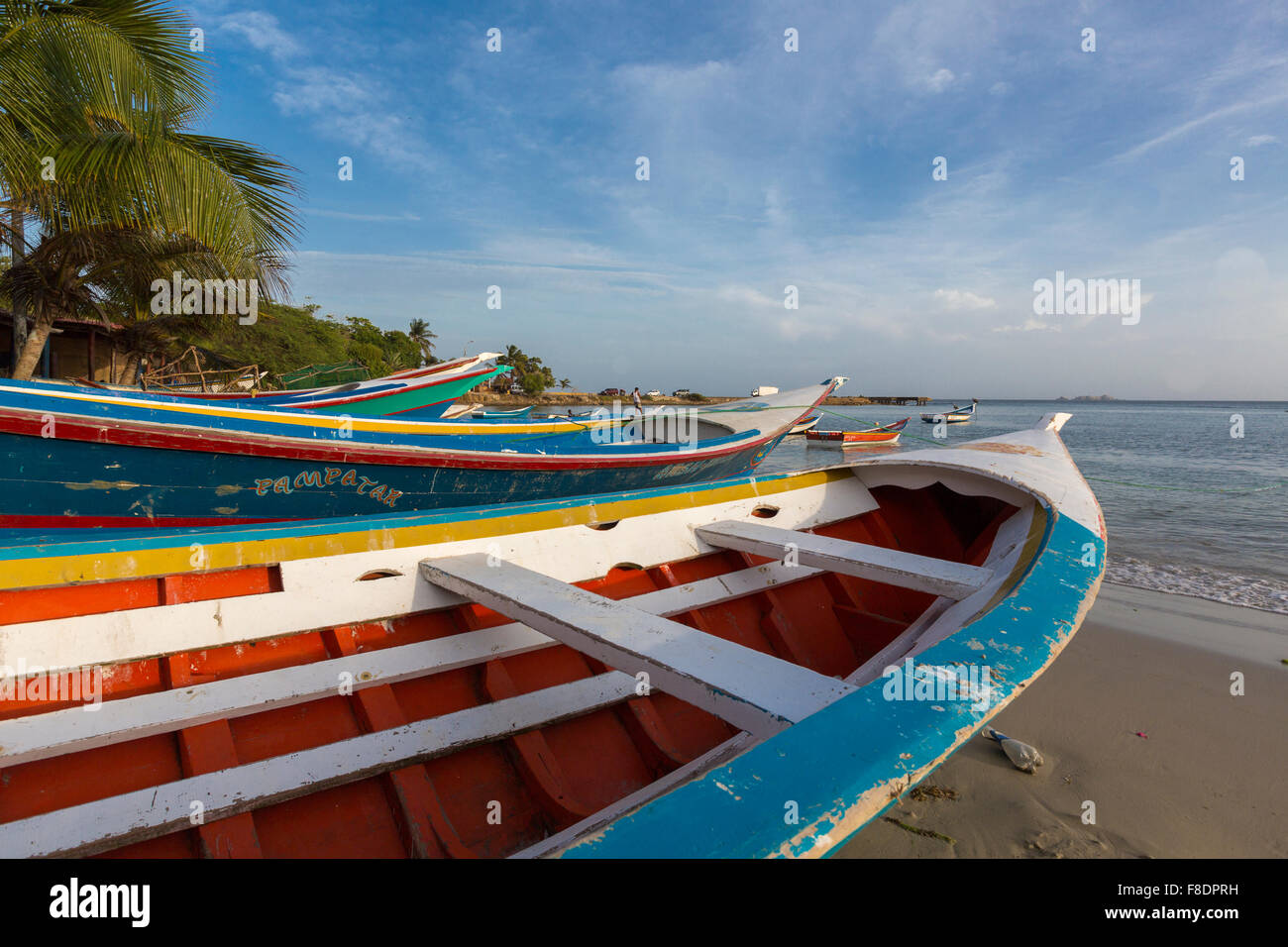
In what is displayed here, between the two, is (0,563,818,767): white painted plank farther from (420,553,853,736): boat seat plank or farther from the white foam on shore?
the white foam on shore

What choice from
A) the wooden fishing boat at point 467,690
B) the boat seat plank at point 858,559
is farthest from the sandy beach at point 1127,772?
the boat seat plank at point 858,559

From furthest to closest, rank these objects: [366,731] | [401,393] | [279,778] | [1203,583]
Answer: [401,393], [1203,583], [366,731], [279,778]

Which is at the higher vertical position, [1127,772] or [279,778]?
[279,778]

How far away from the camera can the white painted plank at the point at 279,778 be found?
5.20ft

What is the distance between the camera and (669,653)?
5.78 feet

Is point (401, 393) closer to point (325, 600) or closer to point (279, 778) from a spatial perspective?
point (325, 600)

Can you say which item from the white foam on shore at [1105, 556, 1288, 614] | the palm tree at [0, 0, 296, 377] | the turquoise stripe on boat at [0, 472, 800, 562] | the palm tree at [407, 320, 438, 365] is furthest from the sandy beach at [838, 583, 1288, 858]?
the palm tree at [407, 320, 438, 365]

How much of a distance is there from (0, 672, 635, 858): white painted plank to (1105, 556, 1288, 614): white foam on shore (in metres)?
8.11

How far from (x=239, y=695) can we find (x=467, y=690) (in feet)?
2.62

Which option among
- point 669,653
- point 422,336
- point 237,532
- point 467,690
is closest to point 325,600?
point 237,532

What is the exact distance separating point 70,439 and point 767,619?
4168mm

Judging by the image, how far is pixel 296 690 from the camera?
211 centimetres

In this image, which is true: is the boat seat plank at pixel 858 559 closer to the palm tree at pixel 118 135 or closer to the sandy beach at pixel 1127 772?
the sandy beach at pixel 1127 772

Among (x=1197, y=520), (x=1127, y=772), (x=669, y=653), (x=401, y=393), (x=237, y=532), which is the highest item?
(x=401, y=393)
